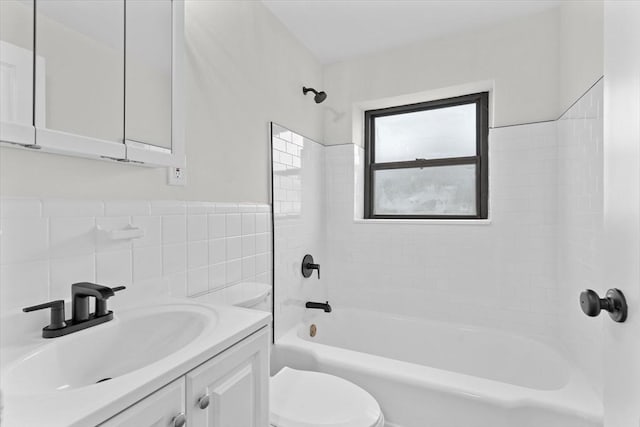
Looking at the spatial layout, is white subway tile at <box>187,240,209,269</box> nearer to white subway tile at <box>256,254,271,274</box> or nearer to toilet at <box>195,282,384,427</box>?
toilet at <box>195,282,384,427</box>

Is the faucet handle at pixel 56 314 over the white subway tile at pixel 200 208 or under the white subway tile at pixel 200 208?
under

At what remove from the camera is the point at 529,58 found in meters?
2.04

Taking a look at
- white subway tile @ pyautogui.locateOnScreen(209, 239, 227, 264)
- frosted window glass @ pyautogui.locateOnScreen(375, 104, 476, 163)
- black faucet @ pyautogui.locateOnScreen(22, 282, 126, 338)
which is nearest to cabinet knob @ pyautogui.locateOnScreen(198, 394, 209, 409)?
black faucet @ pyautogui.locateOnScreen(22, 282, 126, 338)

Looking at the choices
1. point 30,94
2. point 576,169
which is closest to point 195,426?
point 30,94

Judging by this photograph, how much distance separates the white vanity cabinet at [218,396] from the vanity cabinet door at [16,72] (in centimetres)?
72

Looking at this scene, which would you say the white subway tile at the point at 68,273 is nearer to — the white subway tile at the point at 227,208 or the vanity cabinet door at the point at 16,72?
the vanity cabinet door at the point at 16,72

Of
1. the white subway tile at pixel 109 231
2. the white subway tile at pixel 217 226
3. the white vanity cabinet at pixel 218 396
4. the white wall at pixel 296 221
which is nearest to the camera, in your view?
the white vanity cabinet at pixel 218 396

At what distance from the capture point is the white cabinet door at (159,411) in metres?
0.59

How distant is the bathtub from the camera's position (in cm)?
133

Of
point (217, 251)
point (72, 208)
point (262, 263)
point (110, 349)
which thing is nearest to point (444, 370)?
point (262, 263)

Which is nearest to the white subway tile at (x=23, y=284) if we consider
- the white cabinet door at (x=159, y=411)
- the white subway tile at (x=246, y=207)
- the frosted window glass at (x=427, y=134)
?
the white cabinet door at (x=159, y=411)

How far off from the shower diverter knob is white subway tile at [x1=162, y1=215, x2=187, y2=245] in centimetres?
132

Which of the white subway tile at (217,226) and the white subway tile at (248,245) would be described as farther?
the white subway tile at (248,245)

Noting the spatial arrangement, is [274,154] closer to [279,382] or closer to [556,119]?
[279,382]
